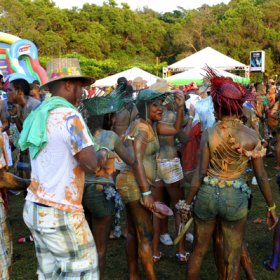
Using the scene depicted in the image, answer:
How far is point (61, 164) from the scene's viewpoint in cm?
246

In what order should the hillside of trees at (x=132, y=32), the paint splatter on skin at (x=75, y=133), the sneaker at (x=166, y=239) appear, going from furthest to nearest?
the hillside of trees at (x=132, y=32) → the sneaker at (x=166, y=239) → the paint splatter on skin at (x=75, y=133)

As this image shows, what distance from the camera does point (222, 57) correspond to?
1756 cm

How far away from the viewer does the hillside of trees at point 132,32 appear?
1575 inches

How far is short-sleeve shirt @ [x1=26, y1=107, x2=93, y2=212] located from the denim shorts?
1.10 metres

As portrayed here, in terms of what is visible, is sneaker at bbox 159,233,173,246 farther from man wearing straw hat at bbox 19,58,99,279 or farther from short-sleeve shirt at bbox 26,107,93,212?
short-sleeve shirt at bbox 26,107,93,212

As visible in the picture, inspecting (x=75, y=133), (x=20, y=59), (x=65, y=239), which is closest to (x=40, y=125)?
(x=75, y=133)

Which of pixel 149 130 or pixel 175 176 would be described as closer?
pixel 149 130

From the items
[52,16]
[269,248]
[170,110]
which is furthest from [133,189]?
[52,16]

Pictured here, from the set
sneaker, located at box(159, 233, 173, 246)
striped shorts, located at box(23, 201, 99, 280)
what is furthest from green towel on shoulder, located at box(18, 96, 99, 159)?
sneaker, located at box(159, 233, 173, 246)

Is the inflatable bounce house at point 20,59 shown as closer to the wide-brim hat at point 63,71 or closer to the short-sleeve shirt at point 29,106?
the short-sleeve shirt at point 29,106

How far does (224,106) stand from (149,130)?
0.81 m

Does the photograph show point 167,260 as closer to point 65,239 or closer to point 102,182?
point 102,182

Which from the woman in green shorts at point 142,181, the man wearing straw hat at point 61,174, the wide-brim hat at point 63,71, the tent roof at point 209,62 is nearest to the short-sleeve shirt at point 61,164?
the man wearing straw hat at point 61,174

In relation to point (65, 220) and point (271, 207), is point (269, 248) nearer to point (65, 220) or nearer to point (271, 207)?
point (271, 207)
